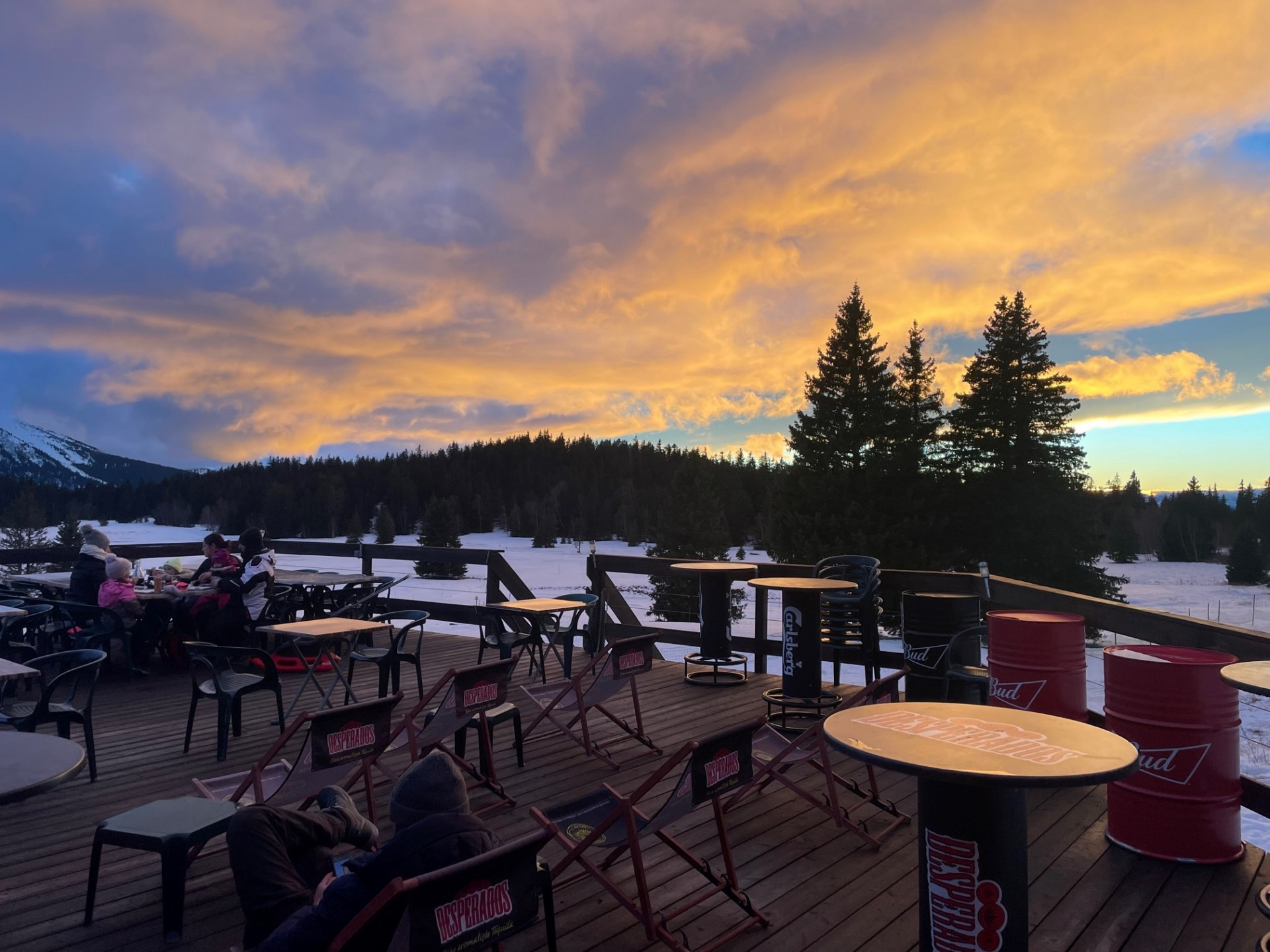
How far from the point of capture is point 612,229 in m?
11.3

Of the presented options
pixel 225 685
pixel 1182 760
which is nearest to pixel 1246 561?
pixel 1182 760

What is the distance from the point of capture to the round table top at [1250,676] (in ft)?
7.93

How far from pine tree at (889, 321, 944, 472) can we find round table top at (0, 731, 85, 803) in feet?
100

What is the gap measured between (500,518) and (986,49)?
77.5 meters

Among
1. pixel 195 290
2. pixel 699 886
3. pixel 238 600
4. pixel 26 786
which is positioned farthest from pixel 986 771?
pixel 195 290

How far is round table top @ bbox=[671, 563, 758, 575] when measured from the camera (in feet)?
22.3

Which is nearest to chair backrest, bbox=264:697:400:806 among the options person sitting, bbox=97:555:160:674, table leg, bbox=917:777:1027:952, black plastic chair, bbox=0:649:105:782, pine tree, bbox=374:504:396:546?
black plastic chair, bbox=0:649:105:782

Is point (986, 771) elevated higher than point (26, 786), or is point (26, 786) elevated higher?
point (986, 771)

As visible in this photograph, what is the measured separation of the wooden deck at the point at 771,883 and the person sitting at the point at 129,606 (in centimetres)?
268

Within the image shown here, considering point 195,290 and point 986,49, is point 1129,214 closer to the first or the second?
point 986,49

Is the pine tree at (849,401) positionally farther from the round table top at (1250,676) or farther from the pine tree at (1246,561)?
the pine tree at (1246,561)

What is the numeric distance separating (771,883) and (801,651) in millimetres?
2788

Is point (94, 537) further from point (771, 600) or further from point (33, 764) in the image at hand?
point (771, 600)

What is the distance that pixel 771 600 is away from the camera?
2606cm
